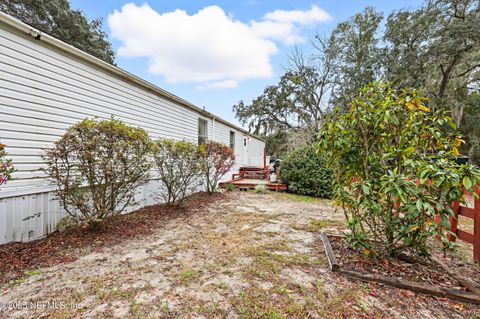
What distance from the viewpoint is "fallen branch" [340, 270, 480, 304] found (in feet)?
6.23

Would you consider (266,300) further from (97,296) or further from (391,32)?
(391,32)

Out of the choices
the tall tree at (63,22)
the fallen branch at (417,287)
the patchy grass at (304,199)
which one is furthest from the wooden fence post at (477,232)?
the tall tree at (63,22)

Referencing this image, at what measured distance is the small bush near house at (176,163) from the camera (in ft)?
16.0

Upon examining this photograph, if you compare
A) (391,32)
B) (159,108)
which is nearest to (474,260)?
(159,108)

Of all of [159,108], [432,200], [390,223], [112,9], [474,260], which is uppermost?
[112,9]

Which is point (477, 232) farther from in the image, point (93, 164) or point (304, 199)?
point (93, 164)

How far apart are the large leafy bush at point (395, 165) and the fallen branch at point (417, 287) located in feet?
1.32

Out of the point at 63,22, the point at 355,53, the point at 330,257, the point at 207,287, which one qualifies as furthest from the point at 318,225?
the point at 63,22

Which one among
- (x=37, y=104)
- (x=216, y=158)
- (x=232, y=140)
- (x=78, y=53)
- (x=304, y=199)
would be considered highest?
(x=78, y=53)

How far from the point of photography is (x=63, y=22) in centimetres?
1105

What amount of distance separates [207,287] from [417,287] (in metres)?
2.04

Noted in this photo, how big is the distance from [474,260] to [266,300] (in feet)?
9.39

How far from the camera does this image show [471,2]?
29.7ft

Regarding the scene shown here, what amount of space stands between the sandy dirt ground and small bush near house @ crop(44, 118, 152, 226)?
813 millimetres
